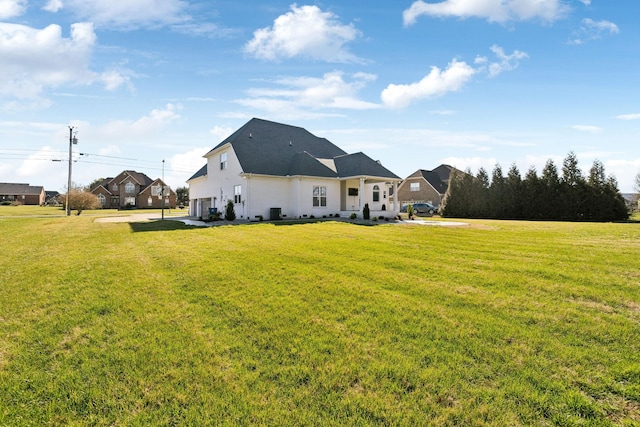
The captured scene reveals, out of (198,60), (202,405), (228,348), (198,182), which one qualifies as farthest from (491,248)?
(198,182)

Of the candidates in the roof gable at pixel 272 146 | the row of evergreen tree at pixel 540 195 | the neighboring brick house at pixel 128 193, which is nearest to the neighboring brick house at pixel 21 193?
the neighboring brick house at pixel 128 193

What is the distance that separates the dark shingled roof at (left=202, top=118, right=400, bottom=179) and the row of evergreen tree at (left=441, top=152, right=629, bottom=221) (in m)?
11.6

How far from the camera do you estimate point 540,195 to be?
30.0m

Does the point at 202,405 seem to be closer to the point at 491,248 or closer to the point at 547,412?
the point at 547,412

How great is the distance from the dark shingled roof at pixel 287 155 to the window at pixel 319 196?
114cm

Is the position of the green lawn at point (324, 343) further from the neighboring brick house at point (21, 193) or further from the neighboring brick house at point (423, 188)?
the neighboring brick house at point (21, 193)

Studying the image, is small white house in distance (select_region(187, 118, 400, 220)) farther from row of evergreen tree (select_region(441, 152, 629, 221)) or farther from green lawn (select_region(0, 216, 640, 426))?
green lawn (select_region(0, 216, 640, 426))

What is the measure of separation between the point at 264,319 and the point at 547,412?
3.42 meters

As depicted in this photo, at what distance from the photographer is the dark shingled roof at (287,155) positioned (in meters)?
24.9

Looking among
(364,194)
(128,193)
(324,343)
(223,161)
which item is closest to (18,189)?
(128,193)

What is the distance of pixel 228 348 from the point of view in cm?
392

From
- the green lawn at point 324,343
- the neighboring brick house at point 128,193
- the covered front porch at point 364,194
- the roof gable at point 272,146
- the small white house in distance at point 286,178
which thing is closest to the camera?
the green lawn at point 324,343

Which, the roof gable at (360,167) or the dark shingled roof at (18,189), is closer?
the roof gable at (360,167)

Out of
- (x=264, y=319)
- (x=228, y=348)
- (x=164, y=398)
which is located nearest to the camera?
(x=164, y=398)
